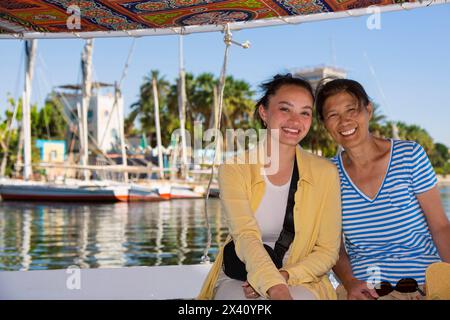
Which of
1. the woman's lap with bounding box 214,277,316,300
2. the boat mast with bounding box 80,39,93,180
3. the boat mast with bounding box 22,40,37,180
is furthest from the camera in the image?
the boat mast with bounding box 80,39,93,180

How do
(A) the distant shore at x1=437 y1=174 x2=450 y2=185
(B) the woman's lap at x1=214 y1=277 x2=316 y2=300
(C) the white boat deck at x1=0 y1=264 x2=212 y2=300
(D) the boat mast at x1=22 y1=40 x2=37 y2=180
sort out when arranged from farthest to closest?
(A) the distant shore at x1=437 y1=174 x2=450 y2=185
(D) the boat mast at x1=22 y1=40 x2=37 y2=180
(C) the white boat deck at x1=0 y1=264 x2=212 y2=300
(B) the woman's lap at x1=214 y1=277 x2=316 y2=300

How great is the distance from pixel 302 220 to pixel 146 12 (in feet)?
7.63

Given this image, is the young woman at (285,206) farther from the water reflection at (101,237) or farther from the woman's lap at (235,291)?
the water reflection at (101,237)

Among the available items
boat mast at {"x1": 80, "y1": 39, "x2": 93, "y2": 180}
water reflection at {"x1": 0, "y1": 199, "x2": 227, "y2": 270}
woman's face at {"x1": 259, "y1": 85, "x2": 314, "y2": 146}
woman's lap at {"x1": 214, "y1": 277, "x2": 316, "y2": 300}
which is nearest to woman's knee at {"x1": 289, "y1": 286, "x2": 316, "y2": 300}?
woman's lap at {"x1": 214, "y1": 277, "x2": 316, "y2": 300}

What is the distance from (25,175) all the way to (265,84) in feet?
114

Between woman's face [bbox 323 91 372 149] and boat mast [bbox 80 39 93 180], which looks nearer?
woman's face [bbox 323 91 372 149]

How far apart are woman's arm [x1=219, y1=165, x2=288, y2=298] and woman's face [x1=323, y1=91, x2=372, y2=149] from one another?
1.71 ft

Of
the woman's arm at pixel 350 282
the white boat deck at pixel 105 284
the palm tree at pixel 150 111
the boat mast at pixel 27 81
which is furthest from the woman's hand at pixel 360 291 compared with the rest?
the palm tree at pixel 150 111

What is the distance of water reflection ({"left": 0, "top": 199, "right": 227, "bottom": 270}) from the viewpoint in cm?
1378

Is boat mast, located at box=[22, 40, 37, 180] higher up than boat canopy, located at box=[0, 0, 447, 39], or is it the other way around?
boat mast, located at box=[22, 40, 37, 180]

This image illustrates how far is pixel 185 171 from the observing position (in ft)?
138

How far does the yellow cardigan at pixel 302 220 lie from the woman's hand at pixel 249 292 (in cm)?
8

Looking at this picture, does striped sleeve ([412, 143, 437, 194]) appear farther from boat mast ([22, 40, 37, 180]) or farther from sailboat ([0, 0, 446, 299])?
boat mast ([22, 40, 37, 180])
